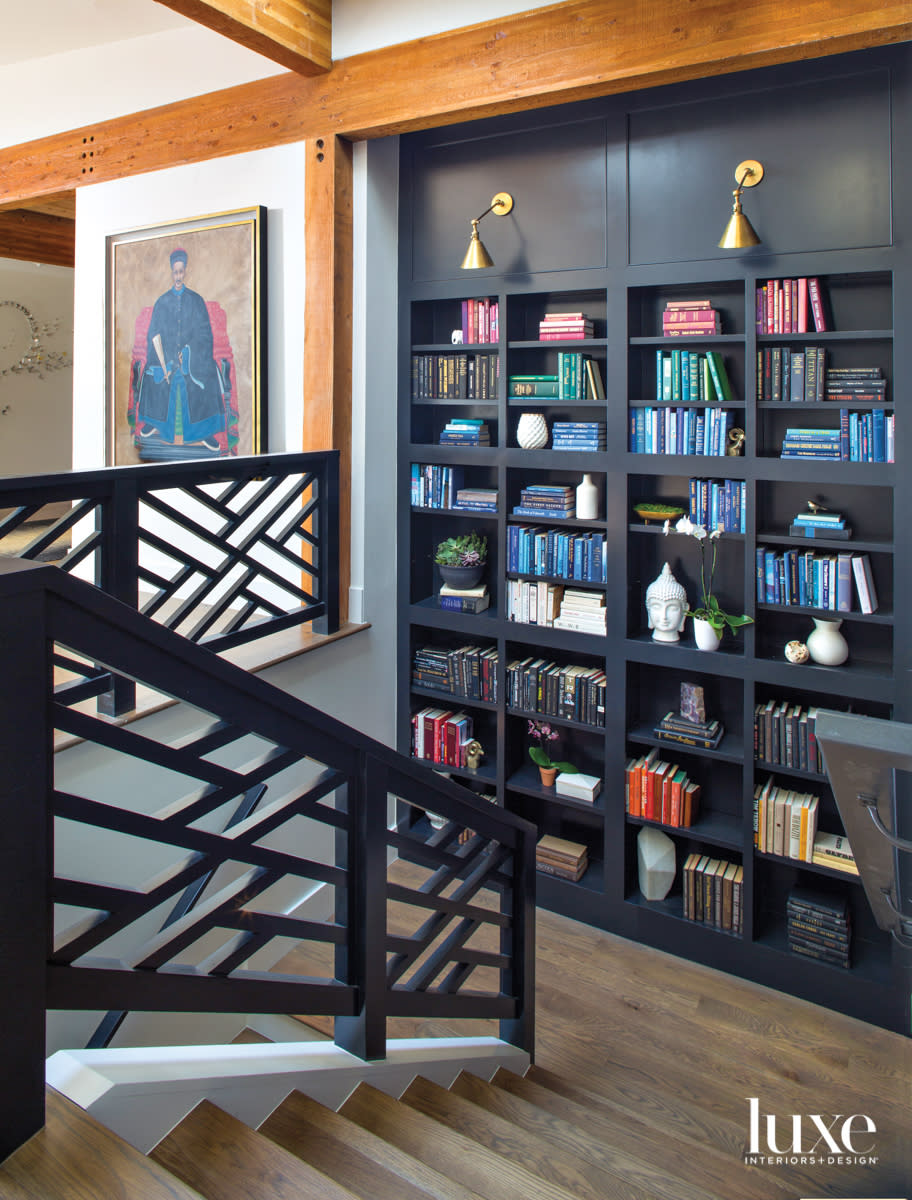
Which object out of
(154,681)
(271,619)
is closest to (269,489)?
(271,619)

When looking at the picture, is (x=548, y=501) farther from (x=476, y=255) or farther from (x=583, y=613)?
(x=476, y=255)

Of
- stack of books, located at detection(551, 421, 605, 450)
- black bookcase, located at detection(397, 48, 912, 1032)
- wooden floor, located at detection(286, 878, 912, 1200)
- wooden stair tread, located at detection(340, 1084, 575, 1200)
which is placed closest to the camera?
wooden stair tread, located at detection(340, 1084, 575, 1200)

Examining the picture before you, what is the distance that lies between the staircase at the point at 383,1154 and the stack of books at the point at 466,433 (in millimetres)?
2422

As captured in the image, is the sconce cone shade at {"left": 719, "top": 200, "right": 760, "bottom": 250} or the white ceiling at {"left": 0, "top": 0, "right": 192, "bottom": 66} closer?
the sconce cone shade at {"left": 719, "top": 200, "right": 760, "bottom": 250}

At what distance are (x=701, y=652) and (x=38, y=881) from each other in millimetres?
2674

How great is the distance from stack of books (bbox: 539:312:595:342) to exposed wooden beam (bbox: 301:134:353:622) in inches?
32.9

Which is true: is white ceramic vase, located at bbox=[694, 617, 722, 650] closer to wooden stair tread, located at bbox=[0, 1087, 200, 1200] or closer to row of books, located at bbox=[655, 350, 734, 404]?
row of books, located at bbox=[655, 350, 734, 404]

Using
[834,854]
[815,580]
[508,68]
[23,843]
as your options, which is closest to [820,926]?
[834,854]

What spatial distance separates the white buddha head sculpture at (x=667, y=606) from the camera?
3426mm

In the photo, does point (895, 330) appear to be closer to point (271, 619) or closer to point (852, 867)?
point (852, 867)

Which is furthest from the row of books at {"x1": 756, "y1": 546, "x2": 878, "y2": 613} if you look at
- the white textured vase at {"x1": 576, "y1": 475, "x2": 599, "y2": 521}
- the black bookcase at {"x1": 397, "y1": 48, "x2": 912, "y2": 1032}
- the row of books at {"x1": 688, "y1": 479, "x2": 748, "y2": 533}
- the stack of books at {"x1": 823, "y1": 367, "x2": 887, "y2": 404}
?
the white textured vase at {"x1": 576, "y1": 475, "x2": 599, "y2": 521}

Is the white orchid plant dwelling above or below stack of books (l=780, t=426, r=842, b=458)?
below

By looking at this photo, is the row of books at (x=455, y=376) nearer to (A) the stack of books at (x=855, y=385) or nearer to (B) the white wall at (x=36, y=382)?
(A) the stack of books at (x=855, y=385)

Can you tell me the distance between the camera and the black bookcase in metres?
2.99
